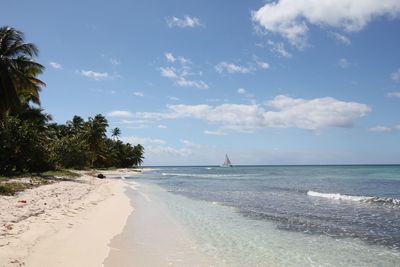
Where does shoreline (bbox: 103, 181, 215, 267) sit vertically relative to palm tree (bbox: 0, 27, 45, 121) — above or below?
below

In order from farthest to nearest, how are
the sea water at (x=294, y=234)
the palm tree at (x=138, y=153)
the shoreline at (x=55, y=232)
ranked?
the palm tree at (x=138, y=153) < the sea water at (x=294, y=234) < the shoreline at (x=55, y=232)

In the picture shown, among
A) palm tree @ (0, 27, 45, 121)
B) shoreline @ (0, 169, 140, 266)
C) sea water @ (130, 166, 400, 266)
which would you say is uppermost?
palm tree @ (0, 27, 45, 121)

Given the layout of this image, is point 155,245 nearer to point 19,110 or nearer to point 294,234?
point 294,234

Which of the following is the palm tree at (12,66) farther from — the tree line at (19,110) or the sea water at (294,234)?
the sea water at (294,234)

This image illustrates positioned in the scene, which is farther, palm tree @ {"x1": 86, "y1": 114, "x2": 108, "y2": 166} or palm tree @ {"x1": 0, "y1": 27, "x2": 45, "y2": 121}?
palm tree @ {"x1": 86, "y1": 114, "x2": 108, "y2": 166}

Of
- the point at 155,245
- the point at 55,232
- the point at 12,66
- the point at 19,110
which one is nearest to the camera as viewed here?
the point at 155,245

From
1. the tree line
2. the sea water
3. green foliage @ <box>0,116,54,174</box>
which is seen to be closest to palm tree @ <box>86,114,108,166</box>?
the tree line

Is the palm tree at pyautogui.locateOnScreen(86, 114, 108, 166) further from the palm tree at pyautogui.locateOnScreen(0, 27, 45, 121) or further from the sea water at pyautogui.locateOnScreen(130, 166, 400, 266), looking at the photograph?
the sea water at pyautogui.locateOnScreen(130, 166, 400, 266)

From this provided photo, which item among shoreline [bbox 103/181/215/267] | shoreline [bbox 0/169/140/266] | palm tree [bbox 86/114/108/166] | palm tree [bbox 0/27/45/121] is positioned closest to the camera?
shoreline [bbox 0/169/140/266]

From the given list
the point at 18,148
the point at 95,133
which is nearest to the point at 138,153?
the point at 95,133

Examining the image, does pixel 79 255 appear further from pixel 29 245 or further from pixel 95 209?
pixel 95 209

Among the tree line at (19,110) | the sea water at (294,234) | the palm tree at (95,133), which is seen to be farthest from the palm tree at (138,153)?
the sea water at (294,234)

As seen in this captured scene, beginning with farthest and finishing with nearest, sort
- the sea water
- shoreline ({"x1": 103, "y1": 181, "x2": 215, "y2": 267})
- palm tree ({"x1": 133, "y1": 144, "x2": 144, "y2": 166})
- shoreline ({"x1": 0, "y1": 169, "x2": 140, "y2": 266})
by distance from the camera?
palm tree ({"x1": 133, "y1": 144, "x2": 144, "y2": 166})
the sea water
shoreline ({"x1": 103, "y1": 181, "x2": 215, "y2": 267})
shoreline ({"x1": 0, "y1": 169, "x2": 140, "y2": 266})

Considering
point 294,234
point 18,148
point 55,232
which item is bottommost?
point 294,234
